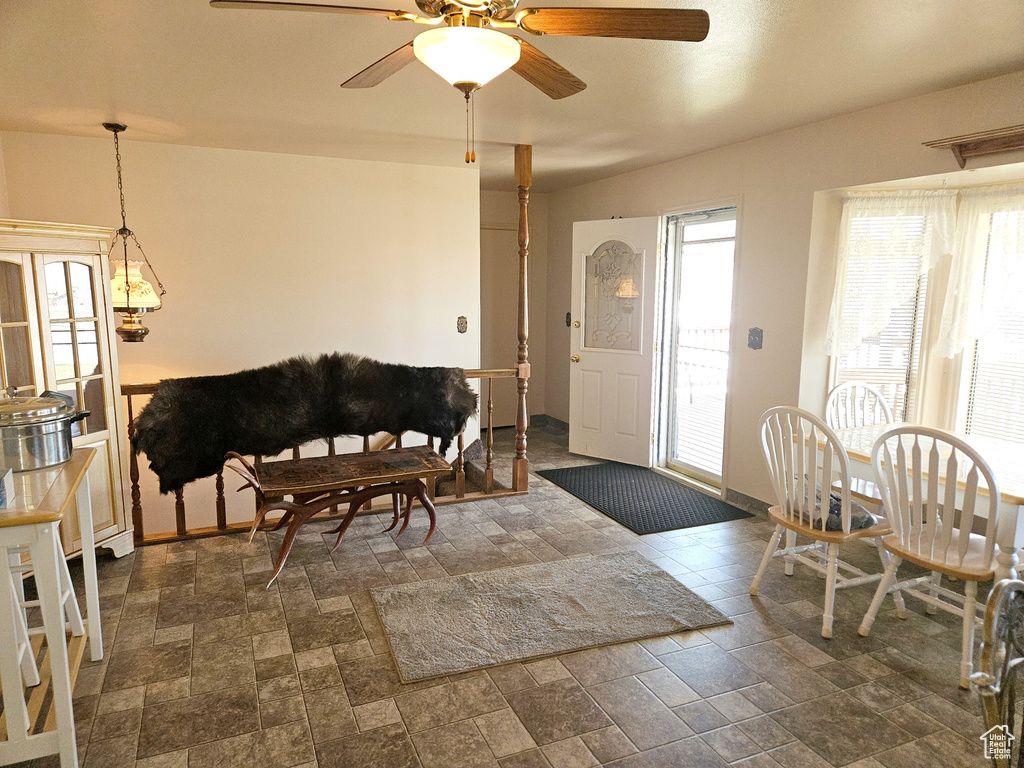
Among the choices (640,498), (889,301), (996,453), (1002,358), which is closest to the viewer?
(996,453)

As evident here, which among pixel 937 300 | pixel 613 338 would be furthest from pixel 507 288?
pixel 937 300

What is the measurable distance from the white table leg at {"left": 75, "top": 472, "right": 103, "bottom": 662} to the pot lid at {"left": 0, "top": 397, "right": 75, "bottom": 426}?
0.91 feet

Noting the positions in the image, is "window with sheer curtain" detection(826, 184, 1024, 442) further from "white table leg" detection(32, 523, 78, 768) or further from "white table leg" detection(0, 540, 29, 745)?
"white table leg" detection(0, 540, 29, 745)

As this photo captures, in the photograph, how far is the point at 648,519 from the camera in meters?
4.11

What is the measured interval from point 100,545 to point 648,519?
3.14 m

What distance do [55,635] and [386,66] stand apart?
2.01m

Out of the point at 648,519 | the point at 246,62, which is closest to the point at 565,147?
the point at 246,62

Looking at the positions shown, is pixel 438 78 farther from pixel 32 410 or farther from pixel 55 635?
pixel 55 635

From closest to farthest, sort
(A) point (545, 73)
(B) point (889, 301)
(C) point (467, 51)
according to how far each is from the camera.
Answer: (C) point (467, 51)
(A) point (545, 73)
(B) point (889, 301)

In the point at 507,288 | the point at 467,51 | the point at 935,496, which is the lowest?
the point at 935,496

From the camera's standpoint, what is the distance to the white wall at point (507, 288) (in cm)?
668

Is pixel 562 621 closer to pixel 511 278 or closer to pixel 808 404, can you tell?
pixel 808 404

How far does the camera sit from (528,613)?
289 cm

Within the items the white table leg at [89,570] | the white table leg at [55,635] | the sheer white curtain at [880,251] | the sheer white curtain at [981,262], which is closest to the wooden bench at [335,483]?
the white table leg at [89,570]
